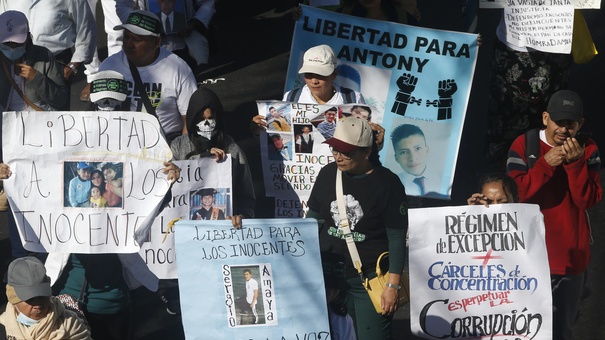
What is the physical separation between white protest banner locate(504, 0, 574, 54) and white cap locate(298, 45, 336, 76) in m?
1.85

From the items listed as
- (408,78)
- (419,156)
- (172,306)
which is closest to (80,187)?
(172,306)

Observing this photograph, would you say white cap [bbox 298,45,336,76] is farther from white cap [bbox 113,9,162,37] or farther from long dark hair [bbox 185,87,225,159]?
white cap [bbox 113,9,162,37]

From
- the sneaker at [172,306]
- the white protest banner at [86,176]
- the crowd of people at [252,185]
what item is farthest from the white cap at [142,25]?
the sneaker at [172,306]

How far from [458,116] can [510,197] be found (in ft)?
7.07

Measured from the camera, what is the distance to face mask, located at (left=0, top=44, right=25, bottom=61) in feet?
27.1

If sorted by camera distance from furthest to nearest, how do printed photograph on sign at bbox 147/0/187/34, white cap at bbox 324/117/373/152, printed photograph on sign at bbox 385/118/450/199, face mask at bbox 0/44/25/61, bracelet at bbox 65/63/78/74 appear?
printed photograph on sign at bbox 147/0/187/34, bracelet at bbox 65/63/78/74, printed photograph on sign at bbox 385/118/450/199, face mask at bbox 0/44/25/61, white cap at bbox 324/117/373/152

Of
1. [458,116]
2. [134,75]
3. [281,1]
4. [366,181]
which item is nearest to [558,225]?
[366,181]

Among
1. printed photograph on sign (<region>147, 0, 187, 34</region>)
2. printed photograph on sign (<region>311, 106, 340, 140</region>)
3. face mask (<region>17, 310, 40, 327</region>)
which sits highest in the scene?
printed photograph on sign (<region>147, 0, 187, 34</region>)

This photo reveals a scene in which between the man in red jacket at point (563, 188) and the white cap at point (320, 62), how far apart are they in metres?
1.34

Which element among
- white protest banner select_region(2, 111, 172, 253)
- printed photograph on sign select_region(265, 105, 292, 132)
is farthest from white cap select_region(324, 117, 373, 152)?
printed photograph on sign select_region(265, 105, 292, 132)

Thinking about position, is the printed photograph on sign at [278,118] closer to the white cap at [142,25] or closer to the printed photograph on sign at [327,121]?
the printed photograph on sign at [327,121]

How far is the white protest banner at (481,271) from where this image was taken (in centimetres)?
670

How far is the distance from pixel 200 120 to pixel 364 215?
119cm

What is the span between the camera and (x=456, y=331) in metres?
6.71
